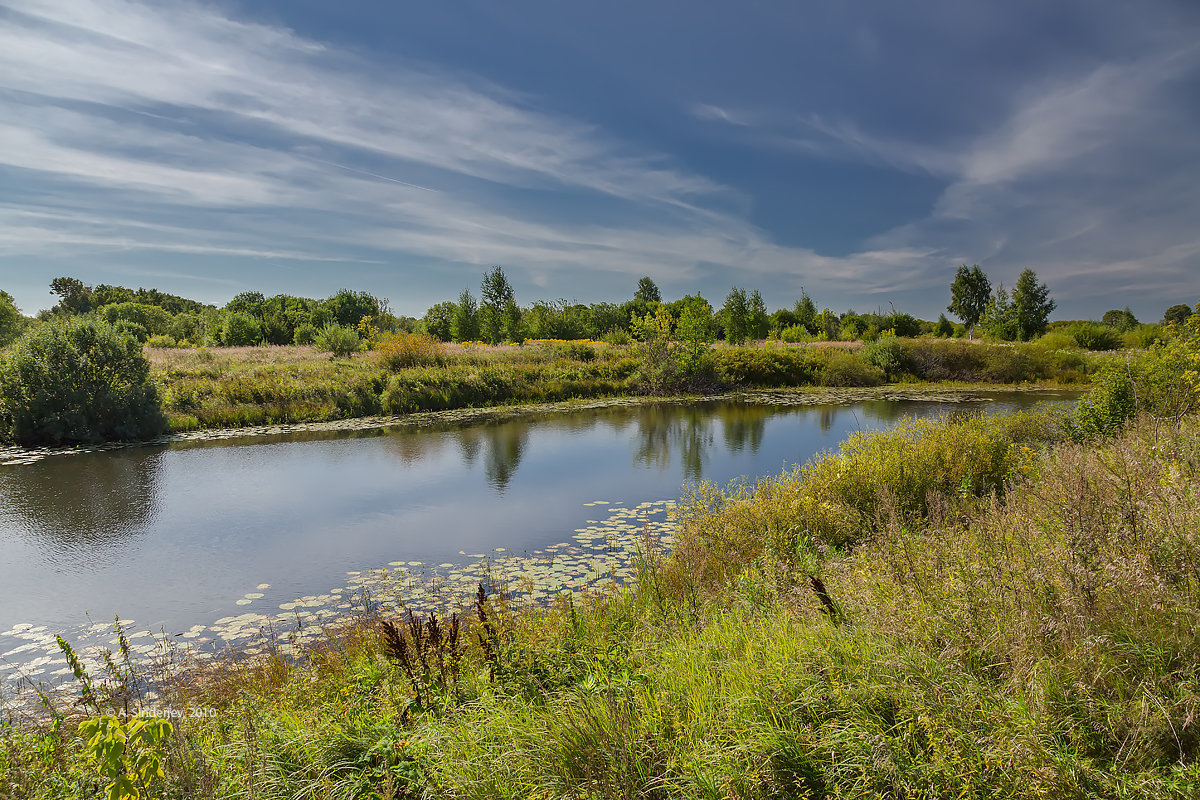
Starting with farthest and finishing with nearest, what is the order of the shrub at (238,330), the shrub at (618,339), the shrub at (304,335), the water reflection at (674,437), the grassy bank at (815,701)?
1. the shrub at (238,330)
2. the shrub at (304,335)
3. the shrub at (618,339)
4. the water reflection at (674,437)
5. the grassy bank at (815,701)

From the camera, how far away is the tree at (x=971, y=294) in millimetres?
48875

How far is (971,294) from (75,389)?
5932 centimetres

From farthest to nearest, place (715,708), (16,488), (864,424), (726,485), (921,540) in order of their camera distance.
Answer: (864,424)
(16,488)
(726,485)
(921,540)
(715,708)

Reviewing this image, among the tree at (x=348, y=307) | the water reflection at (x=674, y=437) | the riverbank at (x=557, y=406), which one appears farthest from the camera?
the tree at (x=348, y=307)

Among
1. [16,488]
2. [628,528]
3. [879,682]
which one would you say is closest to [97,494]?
[16,488]

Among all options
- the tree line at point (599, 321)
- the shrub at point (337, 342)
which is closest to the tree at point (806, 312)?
the tree line at point (599, 321)

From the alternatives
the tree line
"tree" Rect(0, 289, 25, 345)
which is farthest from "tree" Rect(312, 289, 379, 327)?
"tree" Rect(0, 289, 25, 345)

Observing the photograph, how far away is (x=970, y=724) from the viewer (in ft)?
8.34

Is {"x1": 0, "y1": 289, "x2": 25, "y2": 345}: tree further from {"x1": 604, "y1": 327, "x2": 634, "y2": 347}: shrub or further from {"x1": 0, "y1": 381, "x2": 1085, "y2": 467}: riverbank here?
{"x1": 604, "y1": 327, "x2": 634, "y2": 347}: shrub

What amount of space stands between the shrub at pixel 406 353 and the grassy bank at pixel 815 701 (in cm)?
2479

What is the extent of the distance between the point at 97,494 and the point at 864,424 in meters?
21.0

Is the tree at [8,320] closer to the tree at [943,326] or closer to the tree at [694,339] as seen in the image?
the tree at [694,339]

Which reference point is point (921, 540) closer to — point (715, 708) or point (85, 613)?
point (715, 708)

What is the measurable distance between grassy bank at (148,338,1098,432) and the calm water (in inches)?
177
